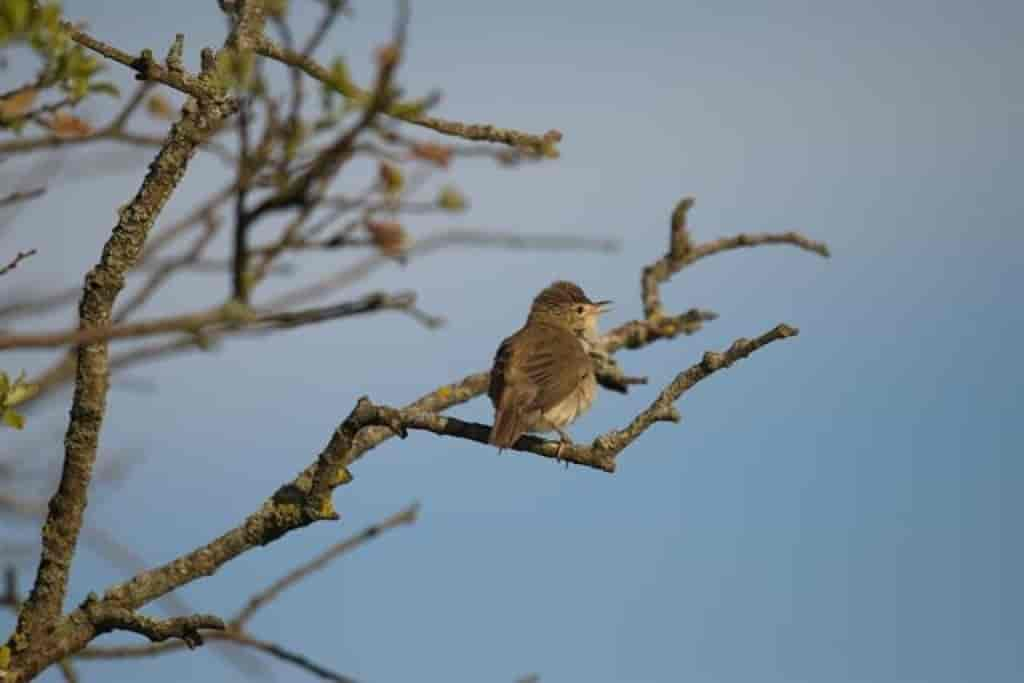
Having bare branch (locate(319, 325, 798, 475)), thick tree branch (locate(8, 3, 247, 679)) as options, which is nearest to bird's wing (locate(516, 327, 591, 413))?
bare branch (locate(319, 325, 798, 475))

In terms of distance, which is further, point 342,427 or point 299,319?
point 342,427

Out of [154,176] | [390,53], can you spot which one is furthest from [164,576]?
[390,53]

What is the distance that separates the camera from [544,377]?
9289 mm

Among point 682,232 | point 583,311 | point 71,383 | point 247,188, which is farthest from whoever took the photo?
point 583,311

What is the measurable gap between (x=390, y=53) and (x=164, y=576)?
3.95 metres

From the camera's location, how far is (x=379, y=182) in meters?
3.55

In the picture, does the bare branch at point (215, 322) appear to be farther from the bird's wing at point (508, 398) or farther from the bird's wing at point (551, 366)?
the bird's wing at point (551, 366)

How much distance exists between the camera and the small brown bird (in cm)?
836

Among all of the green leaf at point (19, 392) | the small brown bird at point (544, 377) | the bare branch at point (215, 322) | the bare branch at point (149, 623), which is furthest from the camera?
the small brown bird at point (544, 377)

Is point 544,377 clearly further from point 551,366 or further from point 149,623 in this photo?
point 149,623

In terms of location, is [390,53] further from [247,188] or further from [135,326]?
[135,326]

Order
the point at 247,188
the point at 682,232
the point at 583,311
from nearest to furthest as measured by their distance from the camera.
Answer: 1. the point at 247,188
2. the point at 682,232
3. the point at 583,311

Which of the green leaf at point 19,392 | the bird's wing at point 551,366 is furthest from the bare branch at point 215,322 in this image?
the bird's wing at point 551,366

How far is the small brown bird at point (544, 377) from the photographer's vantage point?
8359 mm
